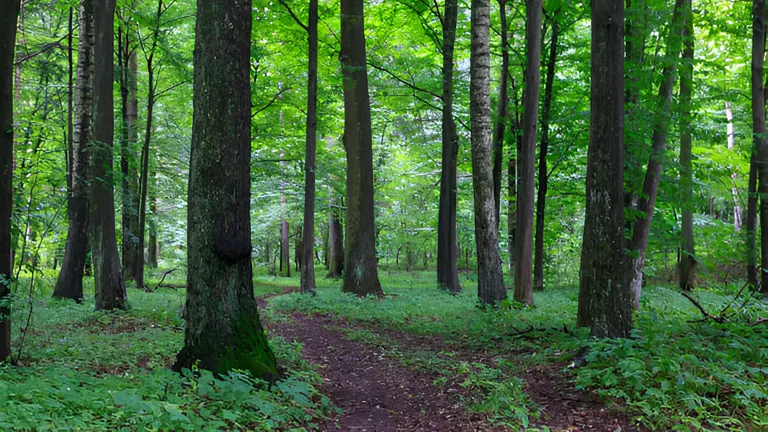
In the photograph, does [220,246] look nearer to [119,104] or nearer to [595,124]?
[595,124]

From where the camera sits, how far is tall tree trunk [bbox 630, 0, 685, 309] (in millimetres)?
8027

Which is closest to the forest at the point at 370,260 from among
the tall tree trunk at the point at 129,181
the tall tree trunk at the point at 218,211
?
the tall tree trunk at the point at 218,211

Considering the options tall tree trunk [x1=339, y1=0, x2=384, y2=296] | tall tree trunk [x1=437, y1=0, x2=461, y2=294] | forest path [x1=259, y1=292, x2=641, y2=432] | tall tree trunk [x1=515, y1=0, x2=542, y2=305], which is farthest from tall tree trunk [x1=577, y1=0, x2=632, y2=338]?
tall tree trunk [x1=437, y1=0, x2=461, y2=294]

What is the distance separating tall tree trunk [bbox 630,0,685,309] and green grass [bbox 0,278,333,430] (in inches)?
221

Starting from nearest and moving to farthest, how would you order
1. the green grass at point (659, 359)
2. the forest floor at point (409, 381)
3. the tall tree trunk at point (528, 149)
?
the forest floor at point (409, 381) → the green grass at point (659, 359) → the tall tree trunk at point (528, 149)

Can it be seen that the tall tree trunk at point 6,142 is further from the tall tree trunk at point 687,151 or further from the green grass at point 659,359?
the tall tree trunk at point 687,151

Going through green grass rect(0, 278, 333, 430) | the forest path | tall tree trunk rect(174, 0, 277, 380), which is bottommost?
the forest path

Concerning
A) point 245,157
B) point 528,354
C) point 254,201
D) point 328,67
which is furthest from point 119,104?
point 528,354

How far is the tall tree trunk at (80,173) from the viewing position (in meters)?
9.80

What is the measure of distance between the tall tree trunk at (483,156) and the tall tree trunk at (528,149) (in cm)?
56

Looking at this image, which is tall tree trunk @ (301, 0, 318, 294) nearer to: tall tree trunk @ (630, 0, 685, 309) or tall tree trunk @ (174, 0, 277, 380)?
tall tree trunk @ (630, 0, 685, 309)

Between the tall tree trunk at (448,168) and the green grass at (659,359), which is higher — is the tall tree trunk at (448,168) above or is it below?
above

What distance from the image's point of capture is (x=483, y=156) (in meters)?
10.8

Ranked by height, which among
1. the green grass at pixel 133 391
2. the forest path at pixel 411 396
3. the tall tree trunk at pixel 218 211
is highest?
the tall tree trunk at pixel 218 211
